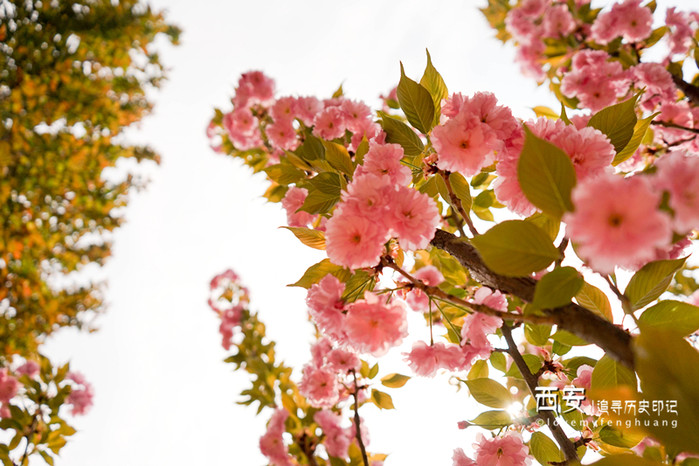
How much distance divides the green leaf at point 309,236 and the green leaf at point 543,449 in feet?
2.30

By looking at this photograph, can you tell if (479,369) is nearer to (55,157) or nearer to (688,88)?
(688,88)

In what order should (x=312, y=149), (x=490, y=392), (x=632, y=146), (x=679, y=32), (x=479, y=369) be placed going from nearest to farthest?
1. (x=632, y=146)
2. (x=490, y=392)
3. (x=479, y=369)
4. (x=312, y=149)
5. (x=679, y=32)

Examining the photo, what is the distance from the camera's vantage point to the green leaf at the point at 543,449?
88 cm

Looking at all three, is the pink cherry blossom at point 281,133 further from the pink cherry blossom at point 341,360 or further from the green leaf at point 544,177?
the green leaf at point 544,177

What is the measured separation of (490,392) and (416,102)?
688 mm

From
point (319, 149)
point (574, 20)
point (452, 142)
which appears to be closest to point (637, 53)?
point (574, 20)

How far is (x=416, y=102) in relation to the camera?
77 centimetres

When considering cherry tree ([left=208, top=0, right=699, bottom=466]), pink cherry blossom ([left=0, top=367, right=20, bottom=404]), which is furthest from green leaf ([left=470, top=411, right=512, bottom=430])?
pink cherry blossom ([left=0, top=367, right=20, bottom=404])

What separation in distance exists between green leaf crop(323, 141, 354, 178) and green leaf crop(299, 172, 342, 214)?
0.02 meters

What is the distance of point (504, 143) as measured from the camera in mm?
602

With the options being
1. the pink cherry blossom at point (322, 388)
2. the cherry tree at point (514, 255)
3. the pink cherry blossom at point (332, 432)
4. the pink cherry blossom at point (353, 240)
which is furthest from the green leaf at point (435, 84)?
the pink cherry blossom at point (332, 432)

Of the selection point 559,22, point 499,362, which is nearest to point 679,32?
point 559,22

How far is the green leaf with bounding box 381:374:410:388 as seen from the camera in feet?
4.29

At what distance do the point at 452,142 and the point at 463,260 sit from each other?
22 cm
